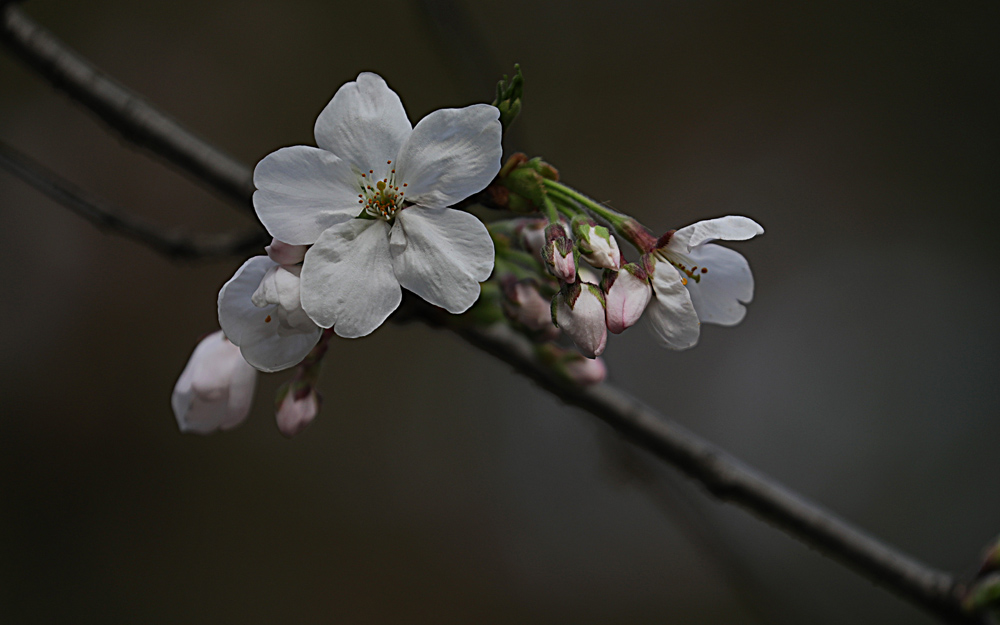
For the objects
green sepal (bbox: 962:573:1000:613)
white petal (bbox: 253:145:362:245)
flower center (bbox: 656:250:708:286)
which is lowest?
green sepal (bbox: 962:573:1000:613)

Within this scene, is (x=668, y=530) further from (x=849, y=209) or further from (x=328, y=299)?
(x=328, y=299)

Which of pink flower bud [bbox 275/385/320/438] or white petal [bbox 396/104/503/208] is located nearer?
white petal [bbox 396/104/503/208]

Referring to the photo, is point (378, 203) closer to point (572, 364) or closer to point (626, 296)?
point (626, 296)

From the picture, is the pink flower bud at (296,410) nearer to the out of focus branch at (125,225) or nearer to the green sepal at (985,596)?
the out of focus branch at (125,225)

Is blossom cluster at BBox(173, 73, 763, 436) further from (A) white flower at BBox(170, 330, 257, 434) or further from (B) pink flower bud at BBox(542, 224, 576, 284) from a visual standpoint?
(A) white flower at BBox(170, 330, 257, 434)

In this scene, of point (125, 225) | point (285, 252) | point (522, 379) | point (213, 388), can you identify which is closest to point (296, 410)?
point (213, 388)

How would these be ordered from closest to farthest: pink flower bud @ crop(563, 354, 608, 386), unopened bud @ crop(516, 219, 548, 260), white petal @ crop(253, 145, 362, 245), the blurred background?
white petal @ crop(253, 145, 362, 245)
unopened bud @ crop(516, 219, 548, 260)
pink flower bud @ crop(563, 354, 608, 386)
the blurred background

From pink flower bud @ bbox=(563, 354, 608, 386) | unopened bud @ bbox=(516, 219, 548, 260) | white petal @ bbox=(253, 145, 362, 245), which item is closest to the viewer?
white petal @ bbox=(253, 145, 362, 245)

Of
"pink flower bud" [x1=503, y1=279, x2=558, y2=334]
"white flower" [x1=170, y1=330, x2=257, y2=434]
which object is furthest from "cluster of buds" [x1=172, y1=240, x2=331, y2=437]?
"pink flower bud" [x1=503, y1=279, x2=558, y2=334]
